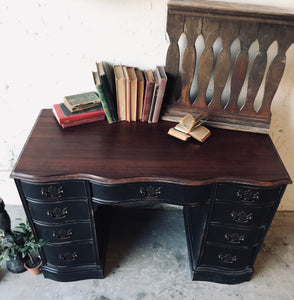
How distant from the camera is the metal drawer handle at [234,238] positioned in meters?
1.48

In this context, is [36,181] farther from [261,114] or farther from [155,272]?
[261,114]

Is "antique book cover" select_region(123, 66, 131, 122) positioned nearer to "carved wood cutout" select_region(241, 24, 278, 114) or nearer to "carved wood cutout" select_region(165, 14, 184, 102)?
"carved wood cutout" select_region(165, 14, 184, 102)

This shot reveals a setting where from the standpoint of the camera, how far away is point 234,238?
4.89 ft

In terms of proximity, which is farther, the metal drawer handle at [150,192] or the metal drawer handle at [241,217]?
the metal drawer handle at [241,217]

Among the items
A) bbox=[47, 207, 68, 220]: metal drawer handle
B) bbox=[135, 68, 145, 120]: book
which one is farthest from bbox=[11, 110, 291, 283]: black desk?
bbox=[135, 68, 145, 120]: book

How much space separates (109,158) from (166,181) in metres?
0.27

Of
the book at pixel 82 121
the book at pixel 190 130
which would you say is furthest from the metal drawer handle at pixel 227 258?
the book at pixel 82 121

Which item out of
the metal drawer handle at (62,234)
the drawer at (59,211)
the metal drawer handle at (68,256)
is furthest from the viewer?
the metal drawer handle at (68,256)

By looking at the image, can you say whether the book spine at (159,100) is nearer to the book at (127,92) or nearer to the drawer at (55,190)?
the book at (127,92)

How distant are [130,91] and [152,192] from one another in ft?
1.65

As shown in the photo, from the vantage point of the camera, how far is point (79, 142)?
4.54ft

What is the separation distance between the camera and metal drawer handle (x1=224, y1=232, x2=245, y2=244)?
58.2 inches

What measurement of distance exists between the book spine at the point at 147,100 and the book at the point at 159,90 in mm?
35

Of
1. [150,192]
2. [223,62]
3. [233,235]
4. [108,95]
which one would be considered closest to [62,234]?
[150,192]
